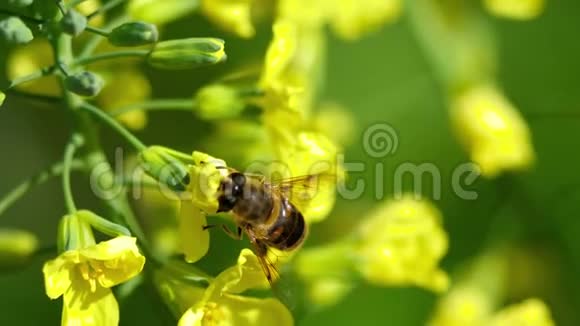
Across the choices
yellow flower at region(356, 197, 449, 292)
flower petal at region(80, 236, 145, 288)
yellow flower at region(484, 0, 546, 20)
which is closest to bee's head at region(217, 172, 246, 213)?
flower petal at region(80, 236, 145, 288)

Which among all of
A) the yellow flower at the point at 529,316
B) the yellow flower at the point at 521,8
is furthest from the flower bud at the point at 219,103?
the yellow flower at the point at 521,8

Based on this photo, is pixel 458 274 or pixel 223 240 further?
pixel 458 274

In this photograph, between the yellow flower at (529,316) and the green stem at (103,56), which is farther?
the yellow flower at (529,316)

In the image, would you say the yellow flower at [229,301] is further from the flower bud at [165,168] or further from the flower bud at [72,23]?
the flower bud at [72,23]

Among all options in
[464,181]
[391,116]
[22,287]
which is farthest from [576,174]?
[22,287]

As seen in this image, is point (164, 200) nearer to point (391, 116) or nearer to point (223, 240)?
point (223, 240)

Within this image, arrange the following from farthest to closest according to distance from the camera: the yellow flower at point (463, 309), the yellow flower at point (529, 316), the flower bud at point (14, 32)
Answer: the yellow flower at point (463, 309), the yellow flower at point (529, 316), the flower bud at point (14, 32)

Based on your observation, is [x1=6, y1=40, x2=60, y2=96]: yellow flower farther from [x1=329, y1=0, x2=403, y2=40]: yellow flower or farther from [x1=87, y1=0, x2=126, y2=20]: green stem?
[x1=329, y1=0, x2=403, y2=40]: yellow flower
